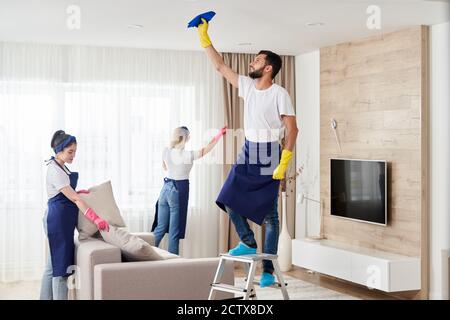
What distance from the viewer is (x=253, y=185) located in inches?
183

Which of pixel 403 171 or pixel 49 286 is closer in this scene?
pixel 49 286

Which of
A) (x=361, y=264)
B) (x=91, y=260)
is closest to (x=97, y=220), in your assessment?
(x=91, y=260)

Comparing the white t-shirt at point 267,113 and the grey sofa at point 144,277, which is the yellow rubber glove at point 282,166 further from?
the grey sofa at point 144,277

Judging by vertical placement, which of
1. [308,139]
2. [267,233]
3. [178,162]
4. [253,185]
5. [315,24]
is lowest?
[267,233]

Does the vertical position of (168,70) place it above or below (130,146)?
above

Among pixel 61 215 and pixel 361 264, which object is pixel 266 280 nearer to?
pixel 61 215

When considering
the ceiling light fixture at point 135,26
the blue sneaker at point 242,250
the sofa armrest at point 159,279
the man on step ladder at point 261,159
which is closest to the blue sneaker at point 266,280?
the man on step ladder at point 261,159

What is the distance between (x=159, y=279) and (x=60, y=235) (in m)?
1.09

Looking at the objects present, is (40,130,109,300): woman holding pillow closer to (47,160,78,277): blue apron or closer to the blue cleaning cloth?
(47,160,78,277): blue apron

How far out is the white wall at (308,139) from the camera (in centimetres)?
827

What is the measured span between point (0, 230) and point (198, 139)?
2343mm
